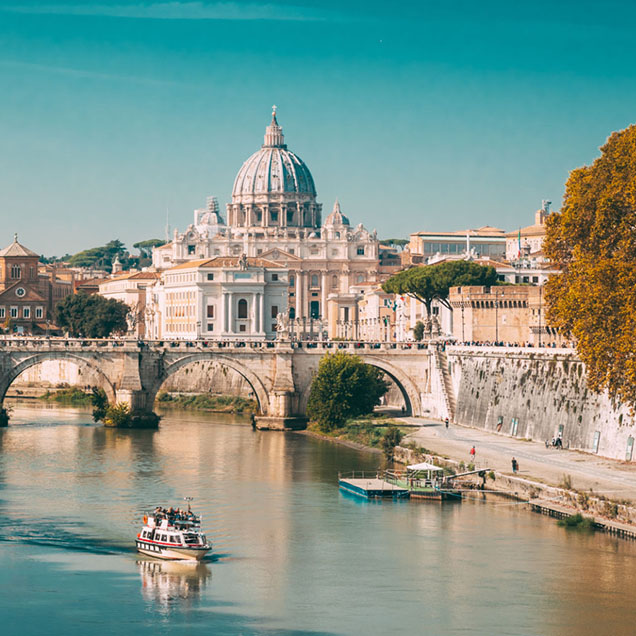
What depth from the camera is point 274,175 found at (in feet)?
569

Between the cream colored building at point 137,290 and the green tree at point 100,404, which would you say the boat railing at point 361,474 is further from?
the cream colored building at point 137,290

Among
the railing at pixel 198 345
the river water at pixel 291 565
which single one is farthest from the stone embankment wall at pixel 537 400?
the river water at pixel 291 565

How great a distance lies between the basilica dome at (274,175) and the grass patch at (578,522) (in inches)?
5307

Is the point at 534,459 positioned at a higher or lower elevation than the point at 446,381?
lower

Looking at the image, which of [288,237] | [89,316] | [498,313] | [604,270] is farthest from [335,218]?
[604,270]

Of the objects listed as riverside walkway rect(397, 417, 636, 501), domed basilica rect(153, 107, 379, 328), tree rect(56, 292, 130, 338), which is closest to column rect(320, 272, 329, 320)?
domed basilica rect(153, 107, 379, 328)

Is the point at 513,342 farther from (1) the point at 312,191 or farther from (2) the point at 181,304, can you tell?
(1) the point at 312,191

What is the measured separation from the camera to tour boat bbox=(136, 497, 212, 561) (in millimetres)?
36000

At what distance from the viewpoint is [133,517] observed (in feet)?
136

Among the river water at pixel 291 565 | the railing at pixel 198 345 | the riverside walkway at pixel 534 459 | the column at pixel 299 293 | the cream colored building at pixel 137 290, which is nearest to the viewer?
the river water at pixel 291 565

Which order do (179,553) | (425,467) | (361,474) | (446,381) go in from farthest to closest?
1. (446,381)
2. (361,474)
3. (425,467)
4. (179,553)

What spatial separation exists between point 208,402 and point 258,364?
1597 cm

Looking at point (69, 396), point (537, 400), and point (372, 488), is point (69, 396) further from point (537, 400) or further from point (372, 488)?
point (372, 488)

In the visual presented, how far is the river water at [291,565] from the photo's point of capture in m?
30.9
